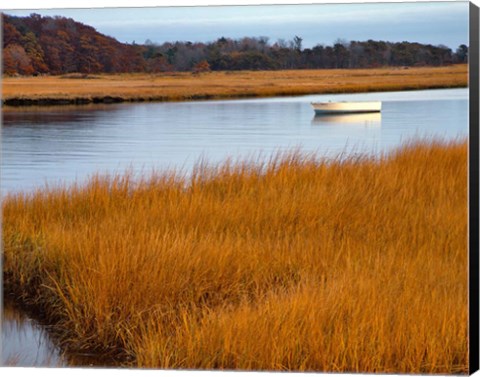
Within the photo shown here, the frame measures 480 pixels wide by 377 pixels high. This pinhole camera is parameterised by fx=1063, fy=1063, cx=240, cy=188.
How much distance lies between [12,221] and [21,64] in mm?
1078

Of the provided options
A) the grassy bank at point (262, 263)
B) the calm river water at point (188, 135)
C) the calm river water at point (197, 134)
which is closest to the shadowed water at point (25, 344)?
the calm river water at point (188, 135)

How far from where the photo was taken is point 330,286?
6148 mm

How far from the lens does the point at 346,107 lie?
23.6ft

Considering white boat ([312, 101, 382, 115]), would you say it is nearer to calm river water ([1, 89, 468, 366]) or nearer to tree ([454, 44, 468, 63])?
calm river water ([1, 89, 468, 366])

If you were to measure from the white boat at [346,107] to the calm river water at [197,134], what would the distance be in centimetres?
4

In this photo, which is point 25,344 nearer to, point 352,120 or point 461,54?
point 352,120

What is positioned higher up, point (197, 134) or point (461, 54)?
point (461, 54)

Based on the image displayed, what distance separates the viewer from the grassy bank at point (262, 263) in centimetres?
576

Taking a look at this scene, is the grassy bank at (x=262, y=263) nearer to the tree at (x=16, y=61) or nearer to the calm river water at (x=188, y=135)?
the calm river water at (x=188, y=135)

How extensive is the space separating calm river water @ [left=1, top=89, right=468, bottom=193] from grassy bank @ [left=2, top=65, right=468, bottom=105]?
7 cm

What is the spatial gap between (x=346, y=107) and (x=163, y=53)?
1.30 metres

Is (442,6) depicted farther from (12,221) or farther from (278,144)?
(12,221)

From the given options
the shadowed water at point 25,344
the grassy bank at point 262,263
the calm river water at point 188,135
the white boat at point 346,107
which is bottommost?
the shadowed water at point 25,344

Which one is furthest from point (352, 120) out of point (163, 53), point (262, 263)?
point (163, 53)
